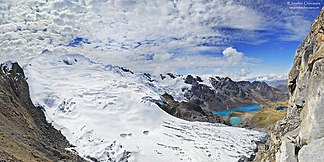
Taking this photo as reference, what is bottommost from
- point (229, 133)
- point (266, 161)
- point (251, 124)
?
point (251, 124)

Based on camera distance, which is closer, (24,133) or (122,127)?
(24,133)

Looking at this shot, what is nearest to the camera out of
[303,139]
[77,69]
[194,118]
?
[303,139]

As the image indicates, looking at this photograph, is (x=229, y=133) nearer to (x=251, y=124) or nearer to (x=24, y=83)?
(x=24, y=83)

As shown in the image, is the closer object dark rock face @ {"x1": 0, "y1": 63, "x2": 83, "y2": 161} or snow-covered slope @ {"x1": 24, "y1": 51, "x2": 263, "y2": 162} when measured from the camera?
dark rock face @ {"x1": 0, "y1": 63, "x2": 83, "y2": 161}

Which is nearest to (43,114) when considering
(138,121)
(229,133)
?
(138,121)

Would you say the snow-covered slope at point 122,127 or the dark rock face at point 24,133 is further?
the snow-covered slope at point 122,127
